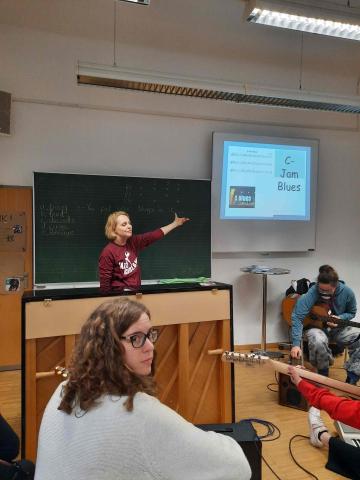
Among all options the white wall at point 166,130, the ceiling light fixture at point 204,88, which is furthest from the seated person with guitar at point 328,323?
the ceiling light fixture at point 204,88

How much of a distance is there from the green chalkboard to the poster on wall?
0.62 ft

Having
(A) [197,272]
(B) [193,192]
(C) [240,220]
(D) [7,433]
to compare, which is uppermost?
(B) [193,192]

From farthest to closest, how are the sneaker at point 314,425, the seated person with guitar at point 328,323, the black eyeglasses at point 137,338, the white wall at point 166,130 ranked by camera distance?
1. the white wall at point 166,130
2. the seated person with guitar at point 328,323
3. the sneaker at point 314,425
4. the black eyeglasses at point 137,338

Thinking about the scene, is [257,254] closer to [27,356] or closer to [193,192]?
[193,192]

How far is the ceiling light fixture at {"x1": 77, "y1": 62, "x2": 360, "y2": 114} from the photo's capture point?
3342 millimetres

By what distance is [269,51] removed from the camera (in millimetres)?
4691

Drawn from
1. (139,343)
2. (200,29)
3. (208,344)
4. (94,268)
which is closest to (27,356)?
(208,344)

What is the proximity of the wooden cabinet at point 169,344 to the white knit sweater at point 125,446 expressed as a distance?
1.32m

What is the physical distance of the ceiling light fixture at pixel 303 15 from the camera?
2924 millimetres

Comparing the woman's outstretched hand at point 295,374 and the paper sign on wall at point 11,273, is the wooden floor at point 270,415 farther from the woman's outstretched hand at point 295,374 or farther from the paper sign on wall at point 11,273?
the paper sign on wall at point 11,273

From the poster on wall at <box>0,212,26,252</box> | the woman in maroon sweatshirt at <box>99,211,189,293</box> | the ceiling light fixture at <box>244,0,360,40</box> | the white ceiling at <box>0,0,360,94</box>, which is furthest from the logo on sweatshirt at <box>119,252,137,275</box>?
the white ceiling at <box>0,0,360,94</box>

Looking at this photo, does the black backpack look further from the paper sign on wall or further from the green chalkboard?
the paper sign on wall

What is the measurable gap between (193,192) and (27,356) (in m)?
2.88

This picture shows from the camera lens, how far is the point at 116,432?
85 centimetres
